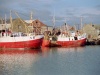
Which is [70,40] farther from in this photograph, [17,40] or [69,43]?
[17,40]

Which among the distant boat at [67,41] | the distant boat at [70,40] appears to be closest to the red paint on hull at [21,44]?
Result: the distant boat at [67,41]

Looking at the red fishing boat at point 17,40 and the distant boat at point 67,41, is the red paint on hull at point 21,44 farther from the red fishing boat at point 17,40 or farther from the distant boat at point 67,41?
the distant boat at point 67,41

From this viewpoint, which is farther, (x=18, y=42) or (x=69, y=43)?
(x=69, y=43)

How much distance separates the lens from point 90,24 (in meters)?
96.9

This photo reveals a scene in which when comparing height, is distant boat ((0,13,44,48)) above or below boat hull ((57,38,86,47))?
above

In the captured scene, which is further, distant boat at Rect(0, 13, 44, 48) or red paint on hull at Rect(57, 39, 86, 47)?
red paint on hull at Rect(57, 39, 86, 47)

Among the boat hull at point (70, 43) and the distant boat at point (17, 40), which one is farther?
the boat hull at point (70, 43)

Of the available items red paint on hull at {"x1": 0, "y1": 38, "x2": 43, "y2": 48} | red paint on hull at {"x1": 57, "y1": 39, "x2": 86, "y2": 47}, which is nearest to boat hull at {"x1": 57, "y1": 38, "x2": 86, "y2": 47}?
red paint on hull at {"x1": 57, "y1": 39, "x2": 86, "y2": 47}

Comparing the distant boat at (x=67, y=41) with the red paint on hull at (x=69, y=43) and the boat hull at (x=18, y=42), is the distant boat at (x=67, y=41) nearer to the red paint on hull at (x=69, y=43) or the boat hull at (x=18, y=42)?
the red paint on hull at (x=69, y=43)

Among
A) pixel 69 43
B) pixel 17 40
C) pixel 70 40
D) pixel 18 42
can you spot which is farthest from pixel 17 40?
pixel 70 40

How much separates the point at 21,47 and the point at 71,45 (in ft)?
53.8

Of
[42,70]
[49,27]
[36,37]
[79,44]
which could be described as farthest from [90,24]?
[42,70]

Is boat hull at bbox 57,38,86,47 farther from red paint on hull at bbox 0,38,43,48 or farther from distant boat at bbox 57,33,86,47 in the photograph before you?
red paint on hull at bbox 0,38,43,48

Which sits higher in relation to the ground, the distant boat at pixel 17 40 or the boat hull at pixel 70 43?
the distant boat at pixel 17 40
